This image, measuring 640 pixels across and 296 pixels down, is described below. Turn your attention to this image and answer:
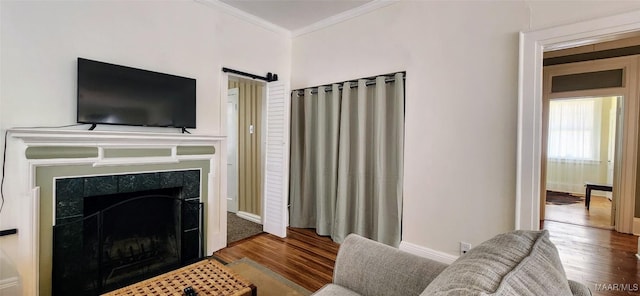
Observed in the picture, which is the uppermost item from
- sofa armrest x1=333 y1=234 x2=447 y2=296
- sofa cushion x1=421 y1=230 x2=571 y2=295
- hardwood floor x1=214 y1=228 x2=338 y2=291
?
sofa cushion x1=421 y1=230 x2=571 y2=295

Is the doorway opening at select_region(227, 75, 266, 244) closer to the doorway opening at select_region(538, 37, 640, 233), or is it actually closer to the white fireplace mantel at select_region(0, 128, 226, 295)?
the white fireplace mantel at select_region(0, 128, 226, 295)

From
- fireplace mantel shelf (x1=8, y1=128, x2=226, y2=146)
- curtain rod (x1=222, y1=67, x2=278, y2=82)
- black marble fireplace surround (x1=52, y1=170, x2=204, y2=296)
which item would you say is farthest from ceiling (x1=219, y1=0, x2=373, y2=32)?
black marble fireplace surround (x1=52, y1=170, x2=204, y2=296)

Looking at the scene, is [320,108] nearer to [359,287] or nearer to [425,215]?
[425,215]

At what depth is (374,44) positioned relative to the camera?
2.96 metres

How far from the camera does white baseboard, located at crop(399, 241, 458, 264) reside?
2.49 m

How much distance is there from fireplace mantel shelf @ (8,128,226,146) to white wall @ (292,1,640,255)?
1978mm

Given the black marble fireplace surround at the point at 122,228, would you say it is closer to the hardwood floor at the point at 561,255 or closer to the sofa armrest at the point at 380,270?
the hardwood floor at the point at 561,255

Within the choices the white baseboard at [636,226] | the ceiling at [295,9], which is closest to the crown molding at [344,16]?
the ceiling at [295,9]

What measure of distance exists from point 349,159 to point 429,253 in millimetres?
1248

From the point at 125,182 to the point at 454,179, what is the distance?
282 cm

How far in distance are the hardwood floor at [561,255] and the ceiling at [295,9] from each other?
8.72ft

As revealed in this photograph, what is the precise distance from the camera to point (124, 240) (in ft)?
7.77

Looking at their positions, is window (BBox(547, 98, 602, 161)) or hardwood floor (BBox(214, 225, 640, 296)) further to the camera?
window (BBox(547, 98, 602, 161))

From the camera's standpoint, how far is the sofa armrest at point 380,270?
1255mm
